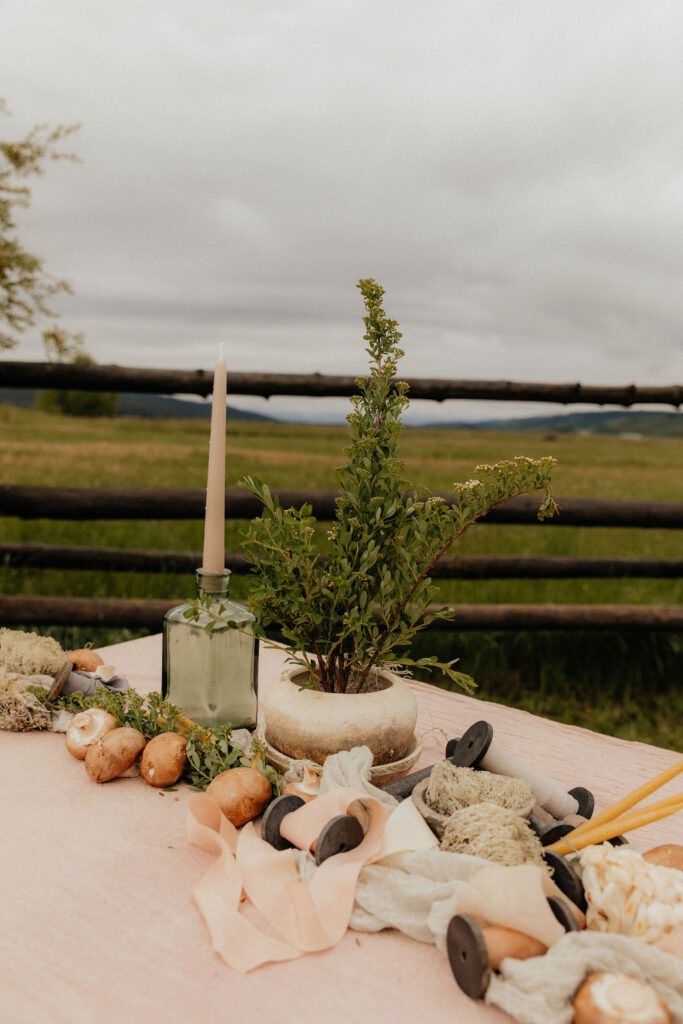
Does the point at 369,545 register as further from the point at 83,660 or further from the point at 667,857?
the point at 83,660

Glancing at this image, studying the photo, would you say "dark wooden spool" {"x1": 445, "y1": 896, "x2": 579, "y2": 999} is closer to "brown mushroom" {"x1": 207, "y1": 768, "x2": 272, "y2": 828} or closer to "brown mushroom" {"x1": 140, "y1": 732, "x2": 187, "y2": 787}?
"brown mushroom" {"x1": 207, "y1": 768, "x2": 272, "y2": 828}

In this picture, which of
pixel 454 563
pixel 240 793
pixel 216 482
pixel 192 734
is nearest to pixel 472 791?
pixel 240 793

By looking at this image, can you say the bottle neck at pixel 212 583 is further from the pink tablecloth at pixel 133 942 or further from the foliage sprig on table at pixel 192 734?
the pink tablecloth at pixel 133 942

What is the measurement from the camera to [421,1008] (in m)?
0.62

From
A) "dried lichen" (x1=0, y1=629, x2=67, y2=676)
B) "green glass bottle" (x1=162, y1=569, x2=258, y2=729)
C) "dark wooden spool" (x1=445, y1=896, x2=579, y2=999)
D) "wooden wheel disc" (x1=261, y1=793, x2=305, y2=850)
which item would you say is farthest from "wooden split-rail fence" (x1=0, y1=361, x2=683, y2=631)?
"dark wooden spool" (x1=445, y1=896, x2=579, y2=999)

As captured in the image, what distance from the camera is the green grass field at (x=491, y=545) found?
343cm

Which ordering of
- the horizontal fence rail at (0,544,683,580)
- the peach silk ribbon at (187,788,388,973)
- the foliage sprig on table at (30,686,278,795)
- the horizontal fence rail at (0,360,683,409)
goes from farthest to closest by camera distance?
the horizontal fence rail at (0,544,683,580), the horizontal fence rail at (0,360,683,409), the foliage sprig on table at (30,686,278,795), the peach silk ribbon at (187,788,388,973)

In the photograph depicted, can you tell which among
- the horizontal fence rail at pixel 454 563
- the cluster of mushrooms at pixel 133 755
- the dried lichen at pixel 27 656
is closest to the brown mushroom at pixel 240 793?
the cluster of mushrooms at pixel 133 755

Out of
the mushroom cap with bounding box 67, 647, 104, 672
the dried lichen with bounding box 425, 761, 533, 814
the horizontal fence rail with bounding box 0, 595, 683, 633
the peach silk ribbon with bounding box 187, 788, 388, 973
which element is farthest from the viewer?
the horizontal fence rail with bounding box 0, 595, 683, 633

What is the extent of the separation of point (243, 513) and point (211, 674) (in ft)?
6.28

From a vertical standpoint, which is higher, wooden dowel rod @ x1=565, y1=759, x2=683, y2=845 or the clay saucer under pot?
wooden dowel rod @ x1=565, y1=759, x2=683, y2=845

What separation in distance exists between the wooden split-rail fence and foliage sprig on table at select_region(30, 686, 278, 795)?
1932 mm

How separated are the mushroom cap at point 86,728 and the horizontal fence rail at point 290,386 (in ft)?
6.88

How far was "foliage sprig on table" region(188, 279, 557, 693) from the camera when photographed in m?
0.87
